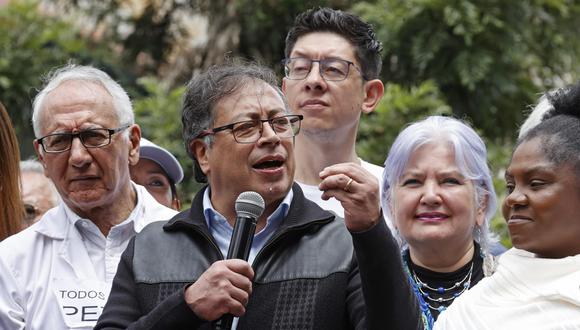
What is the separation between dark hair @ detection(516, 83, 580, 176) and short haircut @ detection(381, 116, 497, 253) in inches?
25.4

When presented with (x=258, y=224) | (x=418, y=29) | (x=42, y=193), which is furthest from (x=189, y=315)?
(x=418, y=29)

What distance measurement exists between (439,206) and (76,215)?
150cm

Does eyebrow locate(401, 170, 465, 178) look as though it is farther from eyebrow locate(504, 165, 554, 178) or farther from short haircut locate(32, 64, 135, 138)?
short haircut locate(32, 64, 135, 138)

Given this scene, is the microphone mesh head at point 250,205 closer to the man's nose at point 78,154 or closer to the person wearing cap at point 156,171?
the man's nose at point 78,154

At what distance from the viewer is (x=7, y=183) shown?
5.05 meters

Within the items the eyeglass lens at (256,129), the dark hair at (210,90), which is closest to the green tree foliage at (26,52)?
the dark hair at (210,90)

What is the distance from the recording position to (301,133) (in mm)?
5242

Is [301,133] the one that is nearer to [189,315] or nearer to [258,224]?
[258,224]

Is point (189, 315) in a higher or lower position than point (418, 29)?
lower

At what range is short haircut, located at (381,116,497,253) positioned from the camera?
4.47m

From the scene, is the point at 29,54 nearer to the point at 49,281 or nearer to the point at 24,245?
the point at 24,245

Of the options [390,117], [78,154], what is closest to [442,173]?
[78,154]

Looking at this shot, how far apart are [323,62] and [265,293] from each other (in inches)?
73.6

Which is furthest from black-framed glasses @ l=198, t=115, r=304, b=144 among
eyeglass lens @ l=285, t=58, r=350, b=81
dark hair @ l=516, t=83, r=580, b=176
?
eyeglass lens @ l=285, t=58, r=350, b=81
